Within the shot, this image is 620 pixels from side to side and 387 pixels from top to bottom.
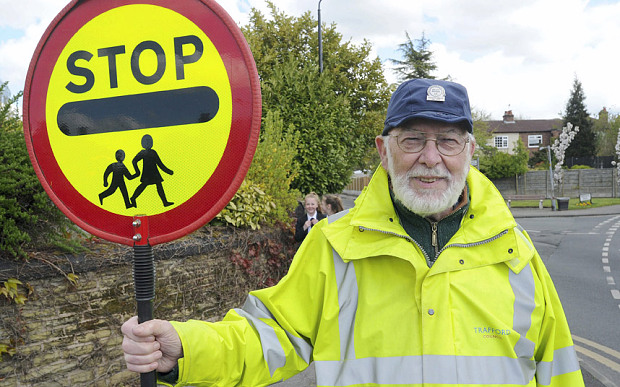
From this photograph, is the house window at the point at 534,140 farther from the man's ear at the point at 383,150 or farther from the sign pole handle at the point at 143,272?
the sign pole handle at the point at 143,272

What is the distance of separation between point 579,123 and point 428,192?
58809mm

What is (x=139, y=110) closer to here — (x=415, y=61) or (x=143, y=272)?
(x=143, y=272)

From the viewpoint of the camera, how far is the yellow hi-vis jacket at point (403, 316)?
5.65 feet

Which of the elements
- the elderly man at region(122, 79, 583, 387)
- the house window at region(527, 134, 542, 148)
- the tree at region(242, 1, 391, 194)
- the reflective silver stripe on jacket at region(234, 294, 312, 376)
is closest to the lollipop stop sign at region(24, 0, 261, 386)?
the elderly man at region(122, 79, 583, 387)

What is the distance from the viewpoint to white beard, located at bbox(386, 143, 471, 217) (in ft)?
6.31

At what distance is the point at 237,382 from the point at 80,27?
1192mm

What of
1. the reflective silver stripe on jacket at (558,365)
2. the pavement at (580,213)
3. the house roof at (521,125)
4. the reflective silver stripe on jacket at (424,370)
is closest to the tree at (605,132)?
the house roof at (521,125)

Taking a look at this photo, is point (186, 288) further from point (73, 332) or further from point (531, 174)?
point (531, 174)

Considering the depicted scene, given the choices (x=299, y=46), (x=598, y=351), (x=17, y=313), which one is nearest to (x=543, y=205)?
(x=299, y=46)

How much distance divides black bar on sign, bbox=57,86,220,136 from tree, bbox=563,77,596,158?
57.8 metres

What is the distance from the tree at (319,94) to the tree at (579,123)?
132 ft

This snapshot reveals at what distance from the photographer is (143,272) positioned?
50.4 inches

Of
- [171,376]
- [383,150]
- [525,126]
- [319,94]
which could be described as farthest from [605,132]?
[171,376]

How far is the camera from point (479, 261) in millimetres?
1819
